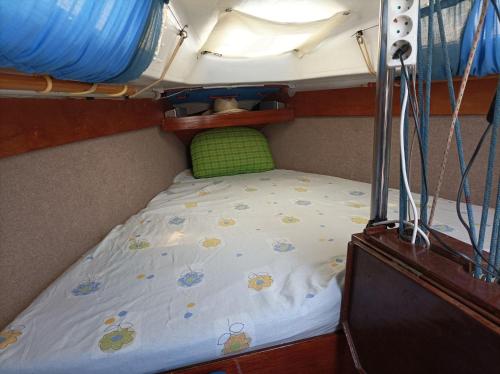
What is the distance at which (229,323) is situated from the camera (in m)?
0.64

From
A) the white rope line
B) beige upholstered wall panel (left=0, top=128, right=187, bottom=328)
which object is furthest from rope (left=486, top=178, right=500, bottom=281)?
beige upholstered wall panel (left=0, top=128, right=187, bottom=328)

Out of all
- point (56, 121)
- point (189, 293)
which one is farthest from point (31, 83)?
point (189, 293)

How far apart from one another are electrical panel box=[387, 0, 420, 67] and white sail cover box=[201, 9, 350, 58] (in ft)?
1.72

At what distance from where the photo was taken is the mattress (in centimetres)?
59

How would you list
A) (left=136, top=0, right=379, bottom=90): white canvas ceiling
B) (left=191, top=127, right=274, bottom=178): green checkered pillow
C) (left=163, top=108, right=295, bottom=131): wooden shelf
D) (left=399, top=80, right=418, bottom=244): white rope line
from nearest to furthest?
(left=399, top=80, right=418, bottom=244): white rope line → (left=136, top=0, right=379, bottom=90): white canvas ceiling → (left=163, top=108, right=295, bottom=131): wooden shelf → (left=191, top=127, right=274, bottom=178): green checkered pillow

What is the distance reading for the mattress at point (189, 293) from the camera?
1.93ft

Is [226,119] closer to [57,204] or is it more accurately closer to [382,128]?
[57,204]

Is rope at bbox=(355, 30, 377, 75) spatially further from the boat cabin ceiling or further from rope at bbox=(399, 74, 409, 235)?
rope at bbox=(399, 74, 409, 235)

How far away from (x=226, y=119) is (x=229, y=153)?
234 millimetres

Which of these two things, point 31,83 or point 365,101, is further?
point 365,101

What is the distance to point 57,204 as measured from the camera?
0.86m

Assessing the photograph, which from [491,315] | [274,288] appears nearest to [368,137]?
[274,288]

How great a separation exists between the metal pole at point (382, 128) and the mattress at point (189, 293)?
9.8 inches

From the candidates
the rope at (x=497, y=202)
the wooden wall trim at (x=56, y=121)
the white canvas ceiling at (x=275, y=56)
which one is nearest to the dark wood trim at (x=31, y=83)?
the wooden wall trim at (x=56, y=121)
